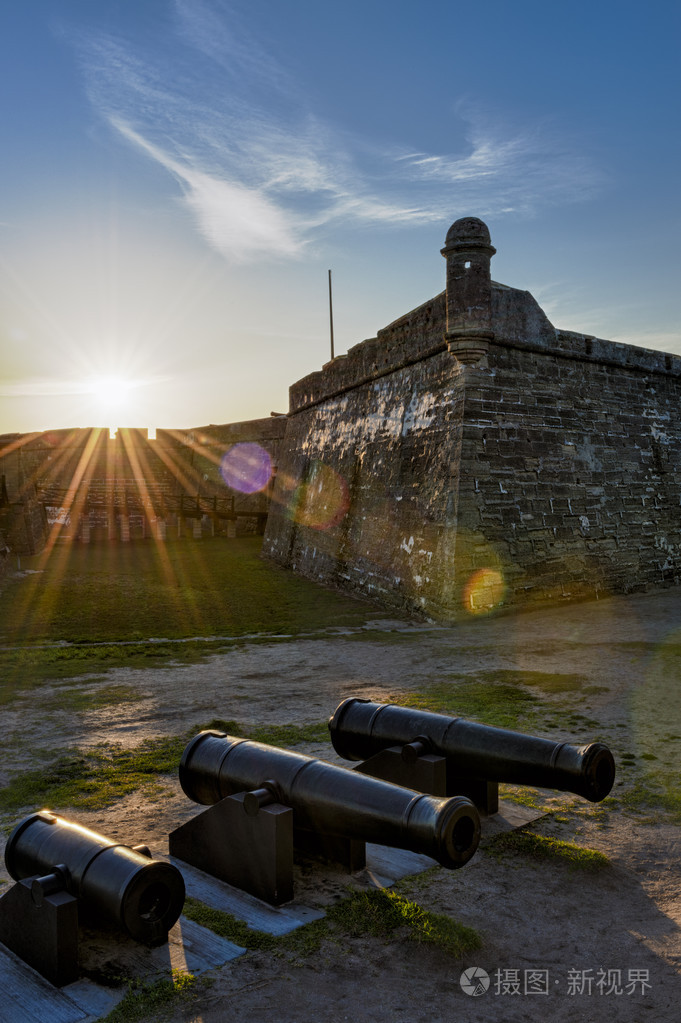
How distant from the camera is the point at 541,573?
10789 mm

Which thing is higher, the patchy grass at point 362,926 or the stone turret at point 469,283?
the stone turret at point 469,283

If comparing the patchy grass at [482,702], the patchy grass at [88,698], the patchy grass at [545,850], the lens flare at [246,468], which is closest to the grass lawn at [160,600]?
the patchy grass at [88,698]

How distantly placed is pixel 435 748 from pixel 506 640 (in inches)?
195

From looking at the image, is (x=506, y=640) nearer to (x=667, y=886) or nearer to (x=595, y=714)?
(x=595, y=714)

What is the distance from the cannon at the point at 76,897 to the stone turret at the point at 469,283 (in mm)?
8683

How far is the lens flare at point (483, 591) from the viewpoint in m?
9.97

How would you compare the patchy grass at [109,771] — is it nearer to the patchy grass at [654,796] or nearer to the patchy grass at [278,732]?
the patchy grass at [278,732]

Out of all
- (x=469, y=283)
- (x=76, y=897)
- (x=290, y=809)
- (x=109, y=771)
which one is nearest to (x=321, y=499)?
(x=469, y=283)

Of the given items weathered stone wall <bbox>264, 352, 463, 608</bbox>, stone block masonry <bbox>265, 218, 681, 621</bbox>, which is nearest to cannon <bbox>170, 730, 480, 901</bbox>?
stone block masonry <bbox>265, 218, 681, 621</bbox>

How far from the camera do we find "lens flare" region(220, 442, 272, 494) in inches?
923

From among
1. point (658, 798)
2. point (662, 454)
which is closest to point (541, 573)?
point (662, 454)

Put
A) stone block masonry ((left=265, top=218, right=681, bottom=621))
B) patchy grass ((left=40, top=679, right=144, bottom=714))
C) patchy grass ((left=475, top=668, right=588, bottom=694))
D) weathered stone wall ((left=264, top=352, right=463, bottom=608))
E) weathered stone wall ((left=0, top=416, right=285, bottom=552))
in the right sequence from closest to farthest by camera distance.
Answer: patchy grass ((left=40, top=679, right=144, bottom=714)) → patchy grass ((left=475, top=668, right=588, bottom=694)) → stone block masonry ((left=265, top=218, right=681, bottom=621)) → weathered stone wall ((left=264, top=352, right=463, bottom=608)) → weathered stone wall ((left=0, top=416, right=285, bottom=552))

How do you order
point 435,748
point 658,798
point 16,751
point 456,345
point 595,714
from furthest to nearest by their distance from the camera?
1. point 456,345
2. point 595,714
3. point 16,751
4. point 658,798
5. point 435,748

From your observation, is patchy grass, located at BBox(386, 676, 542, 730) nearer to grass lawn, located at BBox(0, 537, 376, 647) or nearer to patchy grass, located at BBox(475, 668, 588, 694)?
patchy grass, located at BBox(475, 668, 588, 694)
